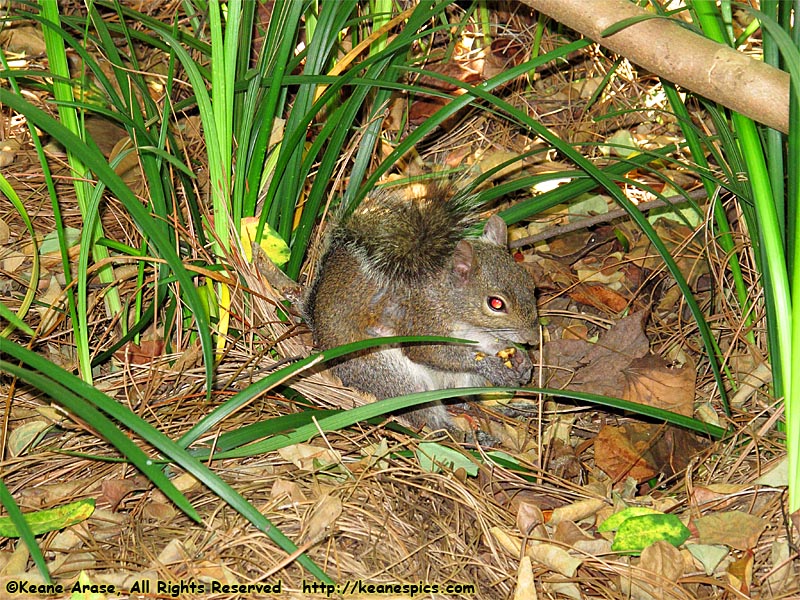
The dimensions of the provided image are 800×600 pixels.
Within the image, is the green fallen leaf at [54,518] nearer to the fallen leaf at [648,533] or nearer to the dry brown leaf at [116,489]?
the dry brown leaf at [116,489]

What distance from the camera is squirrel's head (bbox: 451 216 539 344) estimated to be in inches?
119

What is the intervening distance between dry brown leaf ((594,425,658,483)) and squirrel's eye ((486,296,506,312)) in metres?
0.59

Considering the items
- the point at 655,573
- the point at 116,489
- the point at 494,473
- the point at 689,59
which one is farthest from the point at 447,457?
the point at 689,59

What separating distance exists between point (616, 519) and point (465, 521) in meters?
0.45

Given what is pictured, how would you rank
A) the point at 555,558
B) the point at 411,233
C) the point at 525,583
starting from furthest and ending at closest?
the point at 411,233, the point at 555,558, the point at 525,583

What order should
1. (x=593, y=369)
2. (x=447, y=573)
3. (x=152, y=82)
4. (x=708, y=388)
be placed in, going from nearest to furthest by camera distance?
(x=447, y=573), (x=708, y=388), (x=593, y=369), (x=152, y=82)

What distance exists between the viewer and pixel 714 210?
3004mm

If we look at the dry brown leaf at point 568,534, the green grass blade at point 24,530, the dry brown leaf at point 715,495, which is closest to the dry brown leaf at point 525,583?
the dry brown leaf at point 568,534

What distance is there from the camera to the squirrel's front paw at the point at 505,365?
3.26 meters

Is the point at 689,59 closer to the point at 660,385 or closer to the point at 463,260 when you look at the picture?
the point at 463,260

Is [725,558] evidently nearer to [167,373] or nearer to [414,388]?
[414,388]

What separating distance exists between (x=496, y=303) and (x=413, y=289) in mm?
311

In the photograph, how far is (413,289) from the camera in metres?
3.08

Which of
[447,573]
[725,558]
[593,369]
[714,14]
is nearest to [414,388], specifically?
[593,369]
